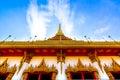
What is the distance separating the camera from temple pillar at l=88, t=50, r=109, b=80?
27.1ft

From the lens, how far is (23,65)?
29.2 feet

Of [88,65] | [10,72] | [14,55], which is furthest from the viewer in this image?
[14,55]

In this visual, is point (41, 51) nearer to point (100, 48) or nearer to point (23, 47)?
point (23, 47)

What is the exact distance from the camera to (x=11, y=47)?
9141 millimetres

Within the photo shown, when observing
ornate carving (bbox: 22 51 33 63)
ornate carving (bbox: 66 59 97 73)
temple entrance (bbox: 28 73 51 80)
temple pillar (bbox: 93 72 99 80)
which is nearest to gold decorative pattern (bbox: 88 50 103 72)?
ornate carving (bbox: 66 59 97 73)

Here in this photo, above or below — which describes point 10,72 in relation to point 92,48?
below

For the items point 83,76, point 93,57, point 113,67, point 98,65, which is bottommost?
point 83,76

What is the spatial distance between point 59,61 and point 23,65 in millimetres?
1757

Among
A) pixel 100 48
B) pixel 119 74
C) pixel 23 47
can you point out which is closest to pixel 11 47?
pixel 23 47

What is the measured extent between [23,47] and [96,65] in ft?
12.1

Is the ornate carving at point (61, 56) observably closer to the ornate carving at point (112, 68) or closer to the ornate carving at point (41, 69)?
the ornate carving at point (41, 69)

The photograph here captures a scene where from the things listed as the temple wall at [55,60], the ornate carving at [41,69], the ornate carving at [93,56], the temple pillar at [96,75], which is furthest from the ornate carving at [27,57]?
the temple pillar at [96,75]

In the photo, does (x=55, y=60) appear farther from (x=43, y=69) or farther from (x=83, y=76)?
(x=83, y=76)

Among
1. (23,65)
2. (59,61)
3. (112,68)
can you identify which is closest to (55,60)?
(59,61)
